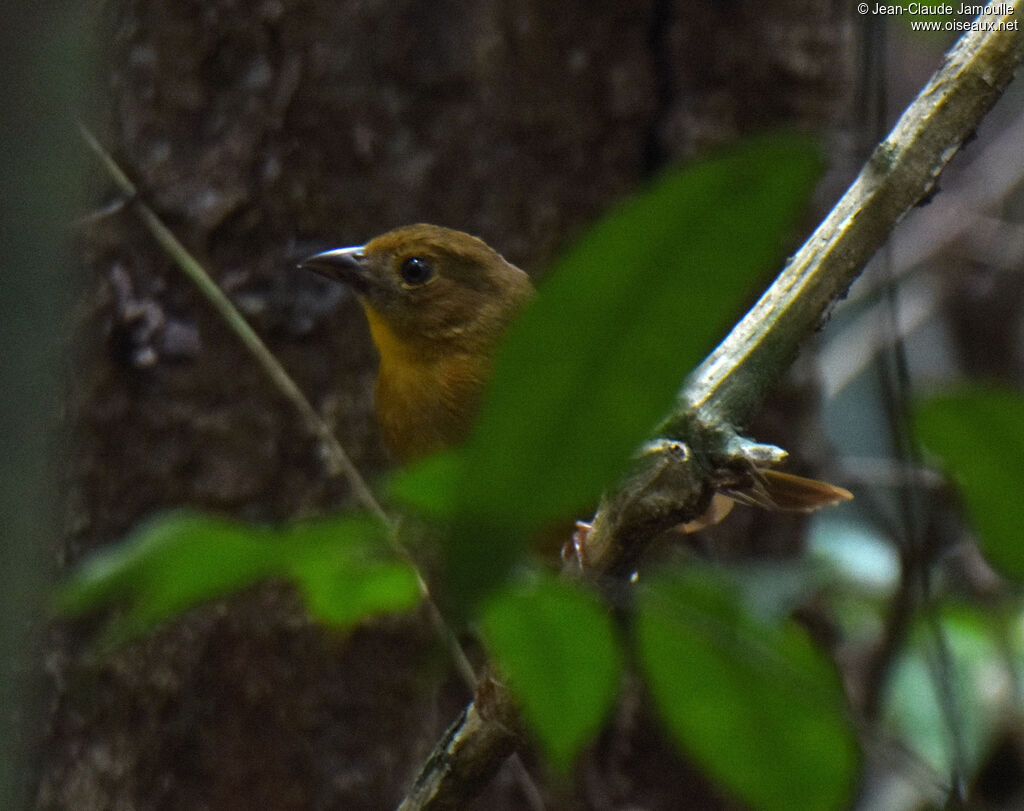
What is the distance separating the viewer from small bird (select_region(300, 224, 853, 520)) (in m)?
2.57

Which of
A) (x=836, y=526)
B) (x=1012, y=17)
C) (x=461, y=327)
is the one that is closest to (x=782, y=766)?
(x=1012, y=17)

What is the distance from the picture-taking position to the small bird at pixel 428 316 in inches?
101

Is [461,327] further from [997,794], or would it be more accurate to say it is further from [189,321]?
[997,794]

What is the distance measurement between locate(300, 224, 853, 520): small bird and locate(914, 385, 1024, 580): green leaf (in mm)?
1903

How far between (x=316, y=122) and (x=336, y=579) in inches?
80.0

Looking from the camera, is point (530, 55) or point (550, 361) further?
point (530, 55)

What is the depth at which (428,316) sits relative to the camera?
111 inches

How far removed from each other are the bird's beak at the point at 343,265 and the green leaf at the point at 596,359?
207 centimetres

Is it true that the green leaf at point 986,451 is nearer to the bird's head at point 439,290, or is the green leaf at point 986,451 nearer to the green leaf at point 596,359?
the green leaf at point 596,359

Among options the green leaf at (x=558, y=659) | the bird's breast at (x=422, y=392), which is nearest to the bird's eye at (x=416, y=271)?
the bird's breast at (x=422, y=392)

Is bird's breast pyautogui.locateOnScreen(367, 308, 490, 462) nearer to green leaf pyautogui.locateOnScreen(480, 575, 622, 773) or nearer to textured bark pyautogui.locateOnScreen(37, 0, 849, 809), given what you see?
textured bark pyautogui.locateOnScreen(37, 0, 849, 809)

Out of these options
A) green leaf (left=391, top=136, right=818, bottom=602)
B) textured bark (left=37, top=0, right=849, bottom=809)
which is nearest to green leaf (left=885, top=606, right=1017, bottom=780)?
textured bark (left=37, top=0, right=849, bottom=809)

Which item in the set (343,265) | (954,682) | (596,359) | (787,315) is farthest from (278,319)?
(596,359)

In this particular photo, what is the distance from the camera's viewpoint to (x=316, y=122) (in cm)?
265
